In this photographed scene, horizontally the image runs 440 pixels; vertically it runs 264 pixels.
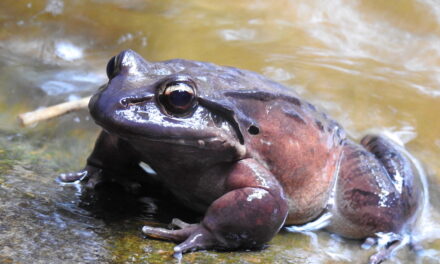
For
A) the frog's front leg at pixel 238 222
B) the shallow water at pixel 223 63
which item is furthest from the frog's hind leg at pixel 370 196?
the frog's front leg at pixel 238 222

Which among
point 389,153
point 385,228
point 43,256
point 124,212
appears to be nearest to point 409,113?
point 389,153

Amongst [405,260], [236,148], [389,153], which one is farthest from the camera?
[389,153]

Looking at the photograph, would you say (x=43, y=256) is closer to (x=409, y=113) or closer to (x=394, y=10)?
(x=409, y=113)

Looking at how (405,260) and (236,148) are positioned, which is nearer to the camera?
(236,148)

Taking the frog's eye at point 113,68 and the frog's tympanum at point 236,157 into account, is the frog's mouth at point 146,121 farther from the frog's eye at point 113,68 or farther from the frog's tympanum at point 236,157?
the frog's eye at point 113,68

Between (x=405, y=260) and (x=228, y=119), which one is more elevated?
(x=228, y=119)

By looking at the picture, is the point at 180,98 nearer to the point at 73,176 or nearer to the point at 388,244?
the point at 73,176
